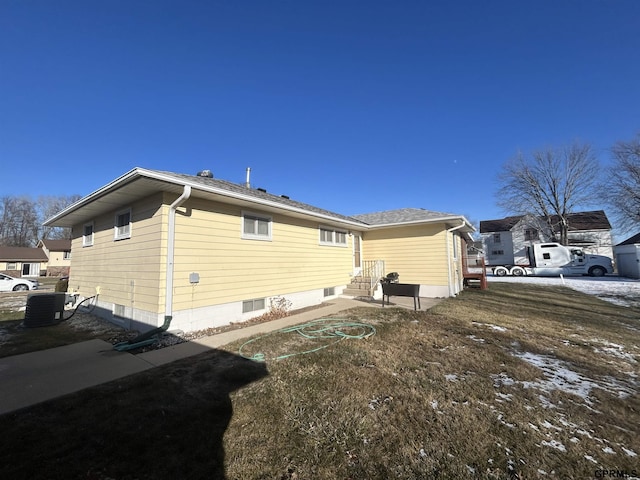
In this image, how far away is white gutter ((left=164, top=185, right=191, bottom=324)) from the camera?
5.36m

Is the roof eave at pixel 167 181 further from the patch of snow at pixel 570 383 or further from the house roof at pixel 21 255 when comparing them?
the house roof at pixel 21 255

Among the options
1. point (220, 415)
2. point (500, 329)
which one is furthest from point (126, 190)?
point (500, 329)

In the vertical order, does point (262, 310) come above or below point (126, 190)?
below

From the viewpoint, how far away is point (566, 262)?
21797mm

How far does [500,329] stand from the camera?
6.09 metres

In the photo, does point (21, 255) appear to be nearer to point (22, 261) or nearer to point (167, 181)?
point (22, 261)

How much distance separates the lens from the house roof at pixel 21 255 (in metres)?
29.7

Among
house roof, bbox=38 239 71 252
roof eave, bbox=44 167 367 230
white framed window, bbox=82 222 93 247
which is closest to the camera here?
roof eave, bbox=44 167 367 230

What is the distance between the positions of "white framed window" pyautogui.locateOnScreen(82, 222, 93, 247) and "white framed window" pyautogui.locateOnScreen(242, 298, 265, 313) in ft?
20.1

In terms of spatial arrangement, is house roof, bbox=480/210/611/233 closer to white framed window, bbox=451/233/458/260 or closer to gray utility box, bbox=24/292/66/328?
white framed window, bbox=451/233/458/260

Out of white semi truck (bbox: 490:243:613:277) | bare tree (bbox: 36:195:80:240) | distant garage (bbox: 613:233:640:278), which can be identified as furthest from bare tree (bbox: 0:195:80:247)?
distant garage (bbox: 613:233:640:278)

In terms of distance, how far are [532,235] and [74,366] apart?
39.3m

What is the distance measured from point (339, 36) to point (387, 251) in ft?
30.2

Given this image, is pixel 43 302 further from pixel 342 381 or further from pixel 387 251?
pixel 387 251
